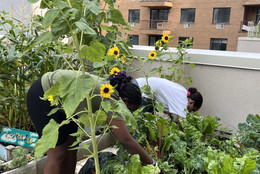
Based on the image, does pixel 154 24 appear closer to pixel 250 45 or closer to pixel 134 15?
pixel 134 15

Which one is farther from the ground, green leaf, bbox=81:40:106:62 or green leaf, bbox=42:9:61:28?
green leaf, bbox=42:9:61:28

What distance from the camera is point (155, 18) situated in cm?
1622

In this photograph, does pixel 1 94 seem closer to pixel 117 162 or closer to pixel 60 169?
pixel 60 169

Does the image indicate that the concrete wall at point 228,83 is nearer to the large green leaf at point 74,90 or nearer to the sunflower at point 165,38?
the sunflower at point 165,38

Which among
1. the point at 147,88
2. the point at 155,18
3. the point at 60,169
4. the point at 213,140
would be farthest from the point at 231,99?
the point at 155,18

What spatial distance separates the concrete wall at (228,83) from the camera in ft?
7.34

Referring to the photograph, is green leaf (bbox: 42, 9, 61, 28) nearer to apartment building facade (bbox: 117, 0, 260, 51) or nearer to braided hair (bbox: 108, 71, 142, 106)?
braided hair (bbox: 108, 71, 142, 106)

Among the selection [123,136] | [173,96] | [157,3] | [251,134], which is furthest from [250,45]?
[157,3]

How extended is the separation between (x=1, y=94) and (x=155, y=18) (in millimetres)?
14985

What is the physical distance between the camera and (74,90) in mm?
837

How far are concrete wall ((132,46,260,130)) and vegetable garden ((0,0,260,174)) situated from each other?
0.16 metres

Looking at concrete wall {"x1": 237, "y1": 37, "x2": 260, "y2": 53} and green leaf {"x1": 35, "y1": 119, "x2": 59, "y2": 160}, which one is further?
concrete wall {"x1": 237, "y1": 37, "x2": 260, "y2": 53}

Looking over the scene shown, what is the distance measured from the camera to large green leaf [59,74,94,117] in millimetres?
805

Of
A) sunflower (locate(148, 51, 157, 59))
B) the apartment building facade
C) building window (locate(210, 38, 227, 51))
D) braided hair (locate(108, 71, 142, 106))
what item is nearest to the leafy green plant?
braided hair (locate(108, 71, 142, 106))
